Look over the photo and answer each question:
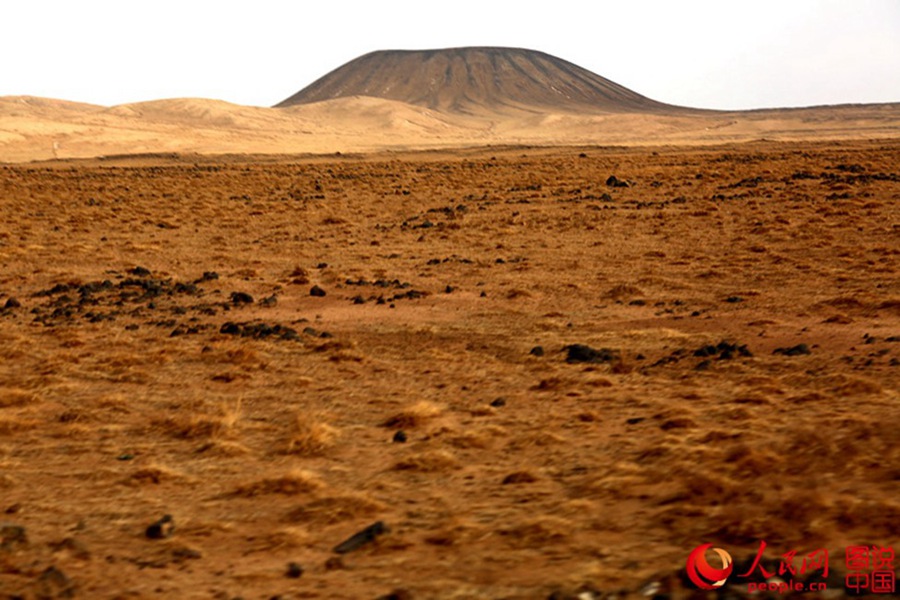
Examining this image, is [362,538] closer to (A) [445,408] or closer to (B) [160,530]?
(B) [160,530]

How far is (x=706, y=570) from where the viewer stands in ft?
17.6

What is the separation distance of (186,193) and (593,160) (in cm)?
2766

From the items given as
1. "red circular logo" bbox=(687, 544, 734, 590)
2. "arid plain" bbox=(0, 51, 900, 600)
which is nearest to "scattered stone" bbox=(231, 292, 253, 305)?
"arid plain" bbox=(0, 51, 900, 600)

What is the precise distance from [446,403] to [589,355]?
259 centimetres

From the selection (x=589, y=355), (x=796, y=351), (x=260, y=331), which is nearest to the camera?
(x=796, y=351)

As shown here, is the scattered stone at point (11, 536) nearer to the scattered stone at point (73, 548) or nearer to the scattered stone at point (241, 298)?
the scattered stone at point (73, 548)

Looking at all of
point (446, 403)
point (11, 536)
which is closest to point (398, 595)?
point (11, 536)

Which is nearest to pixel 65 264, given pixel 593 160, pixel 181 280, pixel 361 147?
pixel 181 280

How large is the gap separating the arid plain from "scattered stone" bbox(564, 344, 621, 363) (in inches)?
1.8

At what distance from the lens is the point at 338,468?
27.0 ft

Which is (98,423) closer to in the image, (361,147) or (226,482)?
(226,482)

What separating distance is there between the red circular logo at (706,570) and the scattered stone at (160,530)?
3545mm

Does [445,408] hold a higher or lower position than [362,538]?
lower

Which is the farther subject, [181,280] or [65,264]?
[65,264]
